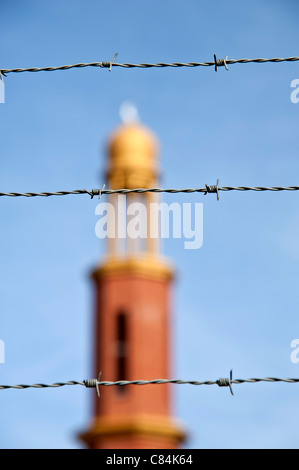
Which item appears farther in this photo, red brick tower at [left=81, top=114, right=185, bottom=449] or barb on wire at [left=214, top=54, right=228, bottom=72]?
red brick tower at [left=81, top=114, right=185, bottom=449]

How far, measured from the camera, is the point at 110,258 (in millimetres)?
37375

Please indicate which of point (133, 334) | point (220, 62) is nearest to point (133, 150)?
point (133, 334)

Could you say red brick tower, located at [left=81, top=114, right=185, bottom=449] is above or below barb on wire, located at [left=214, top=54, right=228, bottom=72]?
above

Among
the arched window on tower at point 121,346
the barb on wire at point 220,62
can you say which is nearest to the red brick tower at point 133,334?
the arched window on tower at point 121,346

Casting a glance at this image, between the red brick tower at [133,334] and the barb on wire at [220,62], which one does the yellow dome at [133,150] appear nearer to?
the red brick tower at [133,334]

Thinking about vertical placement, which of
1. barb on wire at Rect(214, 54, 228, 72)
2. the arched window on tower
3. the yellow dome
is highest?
the yellow dome

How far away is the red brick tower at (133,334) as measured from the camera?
35.4m

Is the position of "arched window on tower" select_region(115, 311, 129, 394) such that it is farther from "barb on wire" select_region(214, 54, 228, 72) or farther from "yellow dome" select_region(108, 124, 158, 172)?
"barb on wire" select_region(214, 54, 228, 72)

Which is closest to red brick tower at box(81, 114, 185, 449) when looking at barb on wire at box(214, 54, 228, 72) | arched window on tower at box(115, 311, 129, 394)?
arched window on tower at box(115, 311, 129, 394)

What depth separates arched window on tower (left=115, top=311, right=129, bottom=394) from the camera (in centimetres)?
3625

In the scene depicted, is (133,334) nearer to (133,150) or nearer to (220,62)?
(133,150)

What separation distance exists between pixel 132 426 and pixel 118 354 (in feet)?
7.47

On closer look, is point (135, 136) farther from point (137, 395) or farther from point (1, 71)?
point (1, 71)
